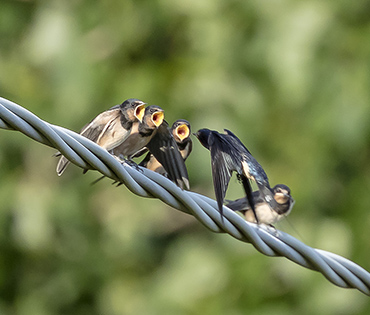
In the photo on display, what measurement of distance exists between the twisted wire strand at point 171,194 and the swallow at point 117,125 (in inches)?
9.8

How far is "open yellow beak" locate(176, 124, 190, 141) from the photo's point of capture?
2.53 m

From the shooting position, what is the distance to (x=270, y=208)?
304cm

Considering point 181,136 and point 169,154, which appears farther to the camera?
point 181,136

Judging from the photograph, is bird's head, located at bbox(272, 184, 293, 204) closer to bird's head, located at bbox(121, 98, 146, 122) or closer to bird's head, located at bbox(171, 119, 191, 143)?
bird's head, located at bbox(171, 119, 191, 143)

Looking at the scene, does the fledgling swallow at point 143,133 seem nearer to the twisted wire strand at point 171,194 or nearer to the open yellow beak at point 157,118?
the open yellow beak at point 157,118

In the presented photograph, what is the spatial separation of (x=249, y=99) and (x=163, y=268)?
1569 millimetres

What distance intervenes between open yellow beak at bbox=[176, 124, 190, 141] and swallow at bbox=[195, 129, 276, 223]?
0.16ft

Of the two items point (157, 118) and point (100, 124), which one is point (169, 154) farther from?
point (100, 124)

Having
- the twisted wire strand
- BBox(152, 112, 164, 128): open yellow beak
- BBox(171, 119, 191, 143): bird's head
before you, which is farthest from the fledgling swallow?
the twisted wire strand

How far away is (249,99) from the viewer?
613 centimetres

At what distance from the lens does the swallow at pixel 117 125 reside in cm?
236

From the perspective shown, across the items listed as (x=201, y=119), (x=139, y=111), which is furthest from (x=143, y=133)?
(x=201, y=119)

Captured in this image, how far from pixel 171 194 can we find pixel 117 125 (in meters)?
0.38

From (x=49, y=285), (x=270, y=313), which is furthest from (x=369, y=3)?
(x=49, y=285)
